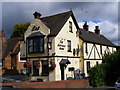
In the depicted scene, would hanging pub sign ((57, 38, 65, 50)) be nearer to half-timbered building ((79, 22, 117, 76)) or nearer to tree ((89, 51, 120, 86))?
half-timbered building ((79, 22, 117, 76))

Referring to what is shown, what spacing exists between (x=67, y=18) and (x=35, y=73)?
8.24 meters

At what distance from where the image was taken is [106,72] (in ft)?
67.8

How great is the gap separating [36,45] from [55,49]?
2.98 meters

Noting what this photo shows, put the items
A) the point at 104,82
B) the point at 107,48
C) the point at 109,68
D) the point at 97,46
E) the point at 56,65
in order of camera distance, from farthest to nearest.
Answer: the point at 107,48 < the point at 97,46 < the point at 56,65 < the point at 104,82 < the point at 109,68

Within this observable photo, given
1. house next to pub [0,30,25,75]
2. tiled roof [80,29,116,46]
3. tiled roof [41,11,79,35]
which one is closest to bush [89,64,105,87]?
tiled roof [41,11,79,35]

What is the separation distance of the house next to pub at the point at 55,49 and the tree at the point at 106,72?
449cm

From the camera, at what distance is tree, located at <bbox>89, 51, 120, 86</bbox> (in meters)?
18.4

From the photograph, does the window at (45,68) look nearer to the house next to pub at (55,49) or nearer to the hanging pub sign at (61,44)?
the house next to pub at (55,49)

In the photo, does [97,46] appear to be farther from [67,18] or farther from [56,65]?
[56,65]

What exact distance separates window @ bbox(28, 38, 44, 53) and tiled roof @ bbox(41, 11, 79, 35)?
201 cm

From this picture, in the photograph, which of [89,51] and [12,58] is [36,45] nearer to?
[89,51]

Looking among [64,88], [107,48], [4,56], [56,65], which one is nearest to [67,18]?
[56,65]

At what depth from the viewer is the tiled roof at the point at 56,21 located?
980 inches

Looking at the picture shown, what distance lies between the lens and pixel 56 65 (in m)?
24.0
